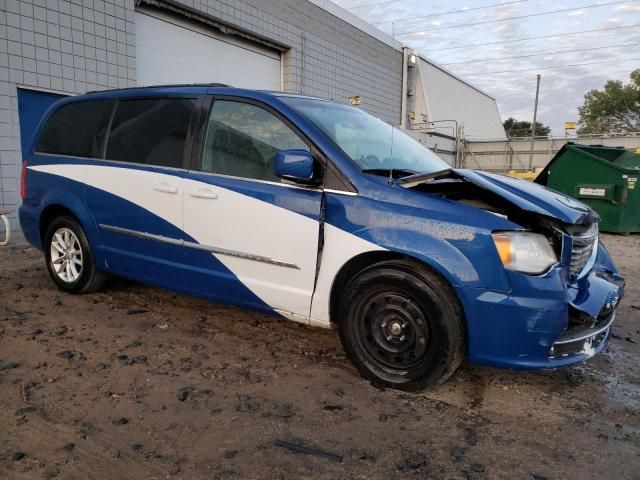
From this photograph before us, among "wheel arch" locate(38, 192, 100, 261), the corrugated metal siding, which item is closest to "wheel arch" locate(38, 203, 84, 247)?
"wheel arch" locate(38, 192, 100, 261)

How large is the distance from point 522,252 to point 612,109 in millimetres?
53614

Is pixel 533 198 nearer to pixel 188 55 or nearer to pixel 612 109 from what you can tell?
pixel 188 55

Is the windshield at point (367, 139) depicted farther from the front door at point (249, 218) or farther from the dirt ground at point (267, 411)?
the dirt ground at point (267, 411)

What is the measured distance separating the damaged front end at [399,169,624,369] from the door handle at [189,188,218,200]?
132cm

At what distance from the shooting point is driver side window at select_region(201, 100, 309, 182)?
3279 mm

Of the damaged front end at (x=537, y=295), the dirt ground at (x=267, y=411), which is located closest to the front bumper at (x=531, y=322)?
the damaged front end at (x=537, y=295)

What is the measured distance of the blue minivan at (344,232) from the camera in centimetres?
264

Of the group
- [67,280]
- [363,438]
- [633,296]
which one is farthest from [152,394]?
[633,296]

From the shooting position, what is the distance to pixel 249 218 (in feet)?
10.8

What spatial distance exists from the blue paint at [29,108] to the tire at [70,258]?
464 centimetres

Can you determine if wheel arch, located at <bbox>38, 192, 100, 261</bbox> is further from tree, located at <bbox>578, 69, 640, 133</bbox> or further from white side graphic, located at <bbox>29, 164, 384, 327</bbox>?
tree, located at <bbox>578, 69, 640, 133</bbox>

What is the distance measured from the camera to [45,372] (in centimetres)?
304

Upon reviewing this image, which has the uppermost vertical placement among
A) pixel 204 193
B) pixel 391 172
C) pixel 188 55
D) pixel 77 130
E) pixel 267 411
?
pixel 188 55

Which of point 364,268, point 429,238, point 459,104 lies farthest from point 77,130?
point 459,104
